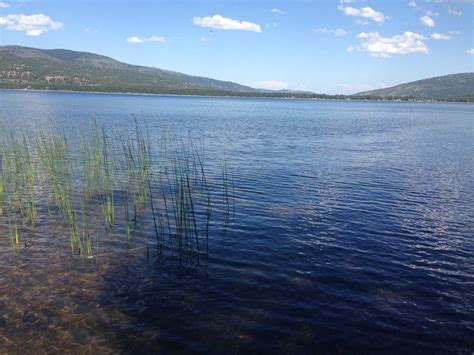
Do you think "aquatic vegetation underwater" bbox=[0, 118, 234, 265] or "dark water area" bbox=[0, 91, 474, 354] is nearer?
"dark water area" bbox=[0, 91, 474, 354]

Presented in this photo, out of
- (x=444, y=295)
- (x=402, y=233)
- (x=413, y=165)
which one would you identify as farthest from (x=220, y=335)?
(x=413, y=165)

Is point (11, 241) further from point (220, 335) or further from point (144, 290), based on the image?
point (220, 335)

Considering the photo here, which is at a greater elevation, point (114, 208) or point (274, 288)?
point (114, 208)

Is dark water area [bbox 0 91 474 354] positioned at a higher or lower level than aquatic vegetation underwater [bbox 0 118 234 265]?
lower

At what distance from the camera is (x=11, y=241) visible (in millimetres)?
13523

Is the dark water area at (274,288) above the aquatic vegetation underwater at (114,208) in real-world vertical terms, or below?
below

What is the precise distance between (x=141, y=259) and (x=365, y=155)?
28839 mm

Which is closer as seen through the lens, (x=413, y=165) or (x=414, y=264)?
(x=414, y=264)

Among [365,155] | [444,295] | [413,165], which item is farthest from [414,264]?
[365,155]

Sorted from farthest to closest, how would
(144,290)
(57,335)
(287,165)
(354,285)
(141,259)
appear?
(287,165) < (141,259) < (354,285) < (144,290) < (57,335)

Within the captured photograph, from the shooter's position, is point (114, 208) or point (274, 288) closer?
point (274, 288)

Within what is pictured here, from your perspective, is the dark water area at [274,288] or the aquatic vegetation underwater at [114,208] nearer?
the dark water area at [274,288]

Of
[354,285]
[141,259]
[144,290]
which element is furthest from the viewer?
[141,259]

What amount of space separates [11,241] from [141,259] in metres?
4.76
